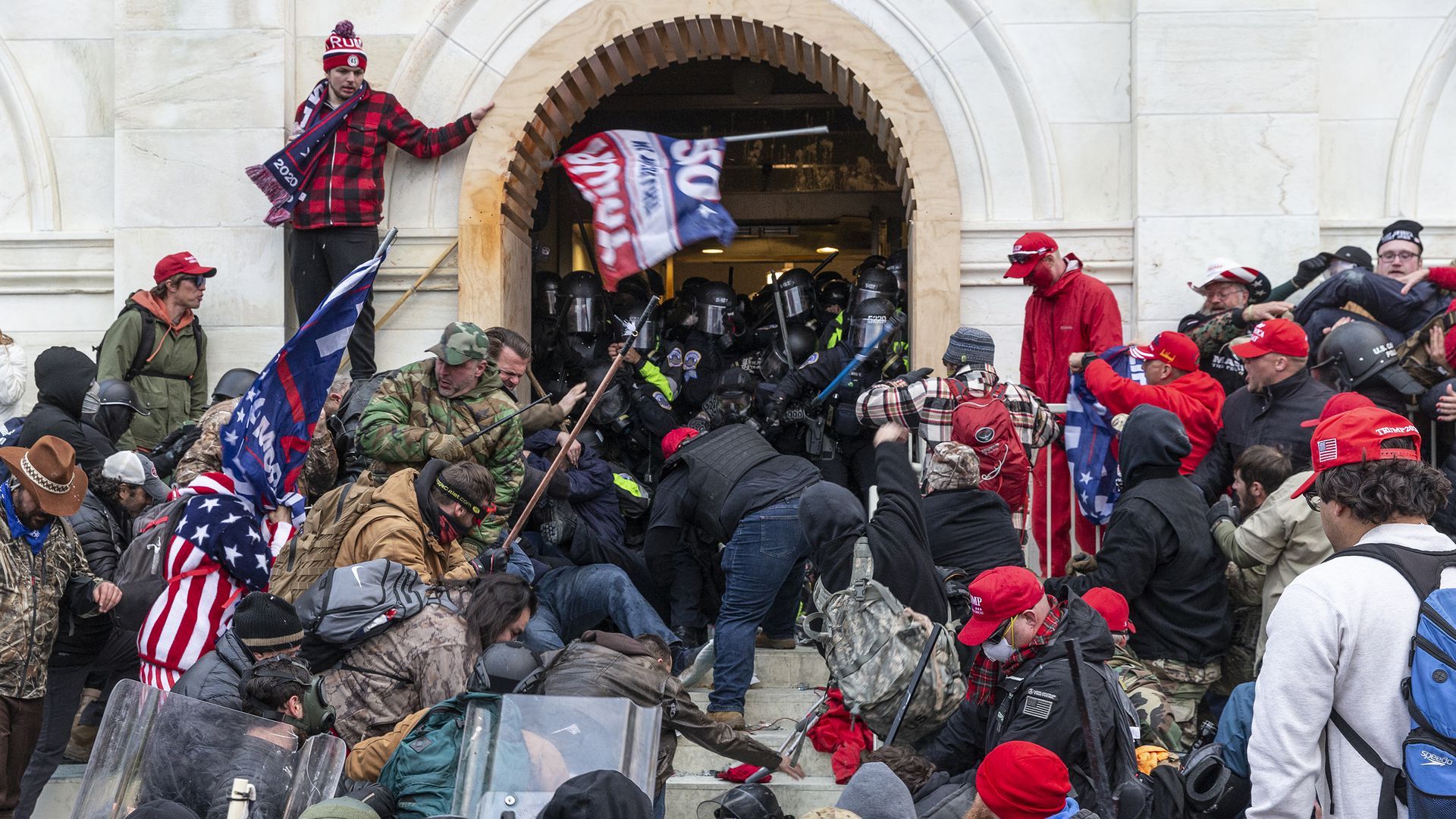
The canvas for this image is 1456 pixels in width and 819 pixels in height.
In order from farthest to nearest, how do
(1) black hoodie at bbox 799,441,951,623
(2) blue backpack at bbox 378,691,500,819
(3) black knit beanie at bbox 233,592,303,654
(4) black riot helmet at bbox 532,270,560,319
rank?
1. (4) black riot helmet at bbox 532,270,560,319
2. (1) black hoodie at bbox 799,441,951,623
3. (3) black knit beanie at bbox 233,592,303,654
4. (2) blue backpack at bbox 378,691,500,819

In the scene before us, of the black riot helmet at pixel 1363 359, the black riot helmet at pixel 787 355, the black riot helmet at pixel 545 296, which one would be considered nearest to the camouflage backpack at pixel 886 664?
the black riot helmet at pixel 1363 359

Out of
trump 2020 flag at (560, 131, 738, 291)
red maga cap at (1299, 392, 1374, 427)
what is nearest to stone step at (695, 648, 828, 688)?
trump 2020 flag at (560, 131, 738, 291)

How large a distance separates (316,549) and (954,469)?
2823 millimetres

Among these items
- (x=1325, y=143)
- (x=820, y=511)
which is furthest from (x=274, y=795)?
(x=1325, y=143)

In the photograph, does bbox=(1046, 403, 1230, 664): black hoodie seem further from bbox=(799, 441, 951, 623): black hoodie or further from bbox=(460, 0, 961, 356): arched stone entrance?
bbox=(460, 0, 961, 356): arched stone entrance

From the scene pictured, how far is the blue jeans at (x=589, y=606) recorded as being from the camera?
733cm

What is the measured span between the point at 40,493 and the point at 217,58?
5.05 meters

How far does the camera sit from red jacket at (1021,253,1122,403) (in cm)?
893

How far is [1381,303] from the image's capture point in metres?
8.41

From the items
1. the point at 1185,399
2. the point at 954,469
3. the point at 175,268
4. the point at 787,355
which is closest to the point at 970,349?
the point at 1185,399

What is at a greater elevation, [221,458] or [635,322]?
[635,322]

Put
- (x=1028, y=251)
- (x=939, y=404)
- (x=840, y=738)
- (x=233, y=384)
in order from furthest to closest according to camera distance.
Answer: (x=233, y=384), (x=1028, y=251), (x=939, y=404), (x=840, y=738)

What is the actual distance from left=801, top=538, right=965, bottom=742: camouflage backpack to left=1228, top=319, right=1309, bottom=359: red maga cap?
7.41 feet

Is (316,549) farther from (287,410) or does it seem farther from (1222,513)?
(1222,513)
